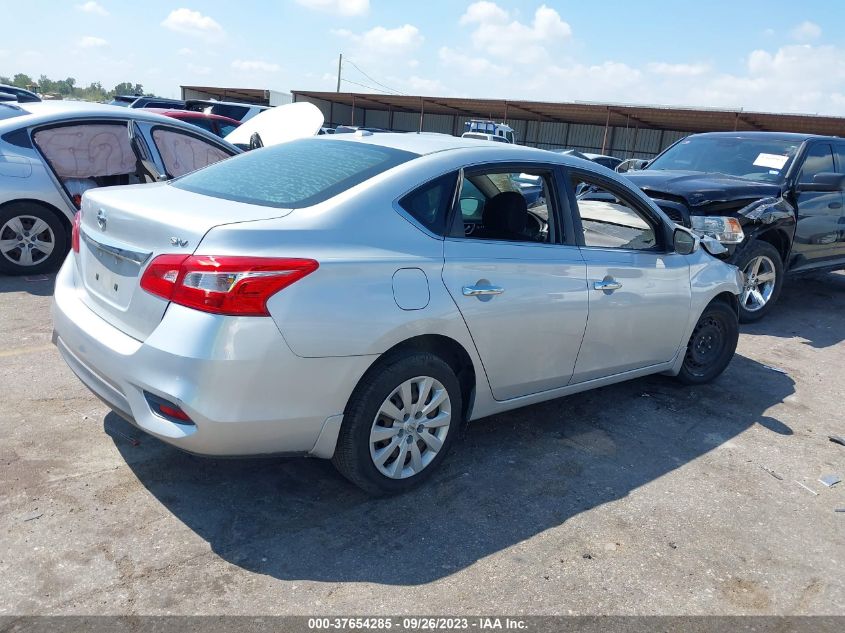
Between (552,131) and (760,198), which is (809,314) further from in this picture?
(552,131)

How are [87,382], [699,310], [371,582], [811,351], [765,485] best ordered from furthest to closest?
[811,351], [699,310], [765,485], [87,382], [371,582]

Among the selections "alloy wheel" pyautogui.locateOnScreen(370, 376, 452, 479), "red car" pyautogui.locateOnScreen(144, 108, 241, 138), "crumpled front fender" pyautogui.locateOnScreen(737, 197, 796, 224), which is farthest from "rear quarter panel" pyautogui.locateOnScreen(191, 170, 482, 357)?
"red car" pyautogui.locateOnScreen(144, 108, 241, 138)

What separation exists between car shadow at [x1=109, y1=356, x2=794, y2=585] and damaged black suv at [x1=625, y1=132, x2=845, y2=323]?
8.98 ft

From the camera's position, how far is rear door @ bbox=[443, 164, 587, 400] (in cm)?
339

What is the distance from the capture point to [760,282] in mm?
7305

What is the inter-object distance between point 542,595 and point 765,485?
1.80 meters

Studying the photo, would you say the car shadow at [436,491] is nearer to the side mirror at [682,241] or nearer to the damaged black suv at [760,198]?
the side mirror at [682,241]

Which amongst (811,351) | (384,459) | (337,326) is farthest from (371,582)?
(811,351)

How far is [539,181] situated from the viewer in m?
3.99

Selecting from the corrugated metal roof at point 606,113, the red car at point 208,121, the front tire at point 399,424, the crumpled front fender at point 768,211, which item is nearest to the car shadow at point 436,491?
the front tire at point 399,424

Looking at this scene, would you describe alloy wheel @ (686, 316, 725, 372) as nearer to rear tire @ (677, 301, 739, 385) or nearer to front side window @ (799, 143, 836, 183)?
rear tire @ (677, 301, 739, 385)

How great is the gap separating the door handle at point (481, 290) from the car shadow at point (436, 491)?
0.96 metres

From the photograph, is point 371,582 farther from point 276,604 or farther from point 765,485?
point 765,485

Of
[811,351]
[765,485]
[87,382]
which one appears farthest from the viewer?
[811,351]
